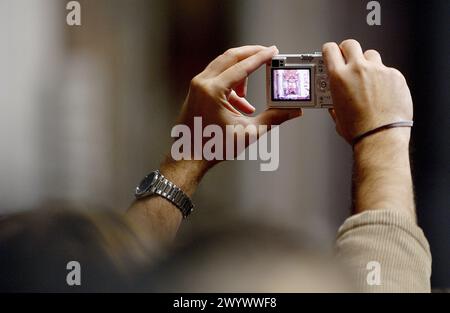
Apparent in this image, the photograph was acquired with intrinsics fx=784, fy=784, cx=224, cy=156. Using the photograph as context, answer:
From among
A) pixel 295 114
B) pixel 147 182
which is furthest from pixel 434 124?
pixel 147 182

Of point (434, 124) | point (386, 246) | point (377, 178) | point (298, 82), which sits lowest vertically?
point (386, 246)

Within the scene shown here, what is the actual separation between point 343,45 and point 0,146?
0.82m

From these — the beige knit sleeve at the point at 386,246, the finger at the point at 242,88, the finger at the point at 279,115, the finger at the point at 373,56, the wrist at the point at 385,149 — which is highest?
the finger at the point at 373,56

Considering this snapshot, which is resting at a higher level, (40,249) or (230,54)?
(230,54)

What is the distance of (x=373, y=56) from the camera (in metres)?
1.73

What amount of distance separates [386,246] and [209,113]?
61 cm

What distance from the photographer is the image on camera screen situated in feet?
5.77

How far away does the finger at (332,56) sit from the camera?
173 centimetres

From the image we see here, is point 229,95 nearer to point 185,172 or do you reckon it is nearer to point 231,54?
point 231,54

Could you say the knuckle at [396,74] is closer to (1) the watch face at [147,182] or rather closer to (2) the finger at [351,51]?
(2) the finger at [351,51]

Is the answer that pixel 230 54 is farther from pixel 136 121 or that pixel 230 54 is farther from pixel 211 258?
pixel 211 258

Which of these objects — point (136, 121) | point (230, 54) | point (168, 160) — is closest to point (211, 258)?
point (168, 160)

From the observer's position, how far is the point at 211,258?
70.3 inches

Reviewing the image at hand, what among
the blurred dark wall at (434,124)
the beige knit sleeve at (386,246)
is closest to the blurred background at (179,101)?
the blurred dark wall at (434,124)
